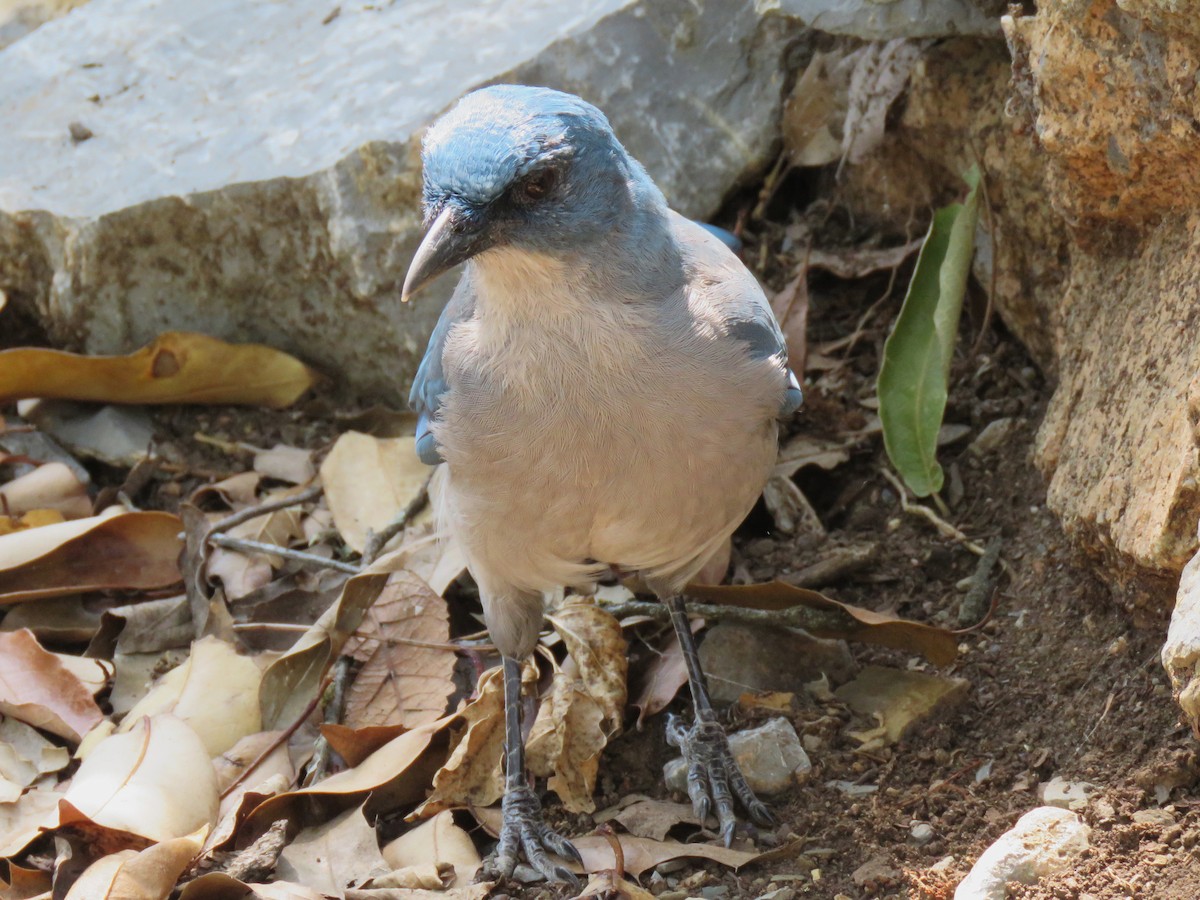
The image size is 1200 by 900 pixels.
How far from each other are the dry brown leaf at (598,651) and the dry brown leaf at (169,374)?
5.79ft

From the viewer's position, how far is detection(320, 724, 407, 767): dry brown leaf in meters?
4.10

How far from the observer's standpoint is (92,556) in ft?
15.9

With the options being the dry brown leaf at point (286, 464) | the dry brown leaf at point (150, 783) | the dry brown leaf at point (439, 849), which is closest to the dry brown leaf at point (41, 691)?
the dry brown leaf at point (150, 783)

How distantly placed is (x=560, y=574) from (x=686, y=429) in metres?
0.68

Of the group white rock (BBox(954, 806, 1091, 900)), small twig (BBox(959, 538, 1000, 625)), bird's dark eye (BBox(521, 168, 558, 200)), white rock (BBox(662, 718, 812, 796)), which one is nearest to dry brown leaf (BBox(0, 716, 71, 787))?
white rock (BBox(662, 718, 812, 796))

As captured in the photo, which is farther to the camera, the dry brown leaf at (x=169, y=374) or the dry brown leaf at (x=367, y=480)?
the dry brown leaf at (x=169, y=374)

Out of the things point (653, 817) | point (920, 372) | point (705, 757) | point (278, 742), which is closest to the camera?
point (653, 817)

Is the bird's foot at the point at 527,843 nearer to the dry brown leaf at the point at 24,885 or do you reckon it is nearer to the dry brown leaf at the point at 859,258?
the dry brown leaf at the point at 24,885

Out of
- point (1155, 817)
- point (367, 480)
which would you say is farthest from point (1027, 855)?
point (367, 480)

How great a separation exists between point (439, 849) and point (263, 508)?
173 centimetres

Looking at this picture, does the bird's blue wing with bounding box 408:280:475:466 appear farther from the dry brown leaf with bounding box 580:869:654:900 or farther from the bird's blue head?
the dry brown leaf with bounding box 580:869:654:900

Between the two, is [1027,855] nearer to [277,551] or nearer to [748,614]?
[748,614]

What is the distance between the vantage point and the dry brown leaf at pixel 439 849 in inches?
151

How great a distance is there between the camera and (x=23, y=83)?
6.23m
